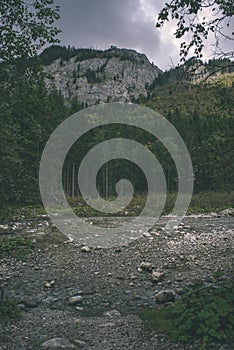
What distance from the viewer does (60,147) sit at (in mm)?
47781

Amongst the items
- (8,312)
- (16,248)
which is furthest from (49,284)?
(16,248)

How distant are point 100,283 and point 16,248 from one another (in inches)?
194

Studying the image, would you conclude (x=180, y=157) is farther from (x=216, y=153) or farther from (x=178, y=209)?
(x=216, y=153)

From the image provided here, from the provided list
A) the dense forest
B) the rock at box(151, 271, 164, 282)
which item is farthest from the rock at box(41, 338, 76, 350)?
the rock at box(151, 271, 164, 282)

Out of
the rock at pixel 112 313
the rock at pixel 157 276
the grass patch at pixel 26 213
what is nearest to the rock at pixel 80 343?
the rock at pixel 112 313

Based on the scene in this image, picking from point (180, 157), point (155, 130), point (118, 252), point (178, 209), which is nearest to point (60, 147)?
point (180, 157)

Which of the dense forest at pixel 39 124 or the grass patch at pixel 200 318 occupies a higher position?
the dense forest at pixel 39 124

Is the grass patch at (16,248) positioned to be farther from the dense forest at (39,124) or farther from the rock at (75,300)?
the rock at (75,300)

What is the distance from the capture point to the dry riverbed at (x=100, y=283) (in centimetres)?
594

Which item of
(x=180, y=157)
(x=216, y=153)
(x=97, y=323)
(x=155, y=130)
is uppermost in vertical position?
(x=155, y=130)

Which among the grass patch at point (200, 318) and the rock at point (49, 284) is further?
the rock at point (49, 284)

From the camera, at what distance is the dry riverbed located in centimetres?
594

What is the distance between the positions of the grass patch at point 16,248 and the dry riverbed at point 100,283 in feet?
0.82

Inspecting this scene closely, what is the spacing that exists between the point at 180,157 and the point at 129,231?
1608 inches
